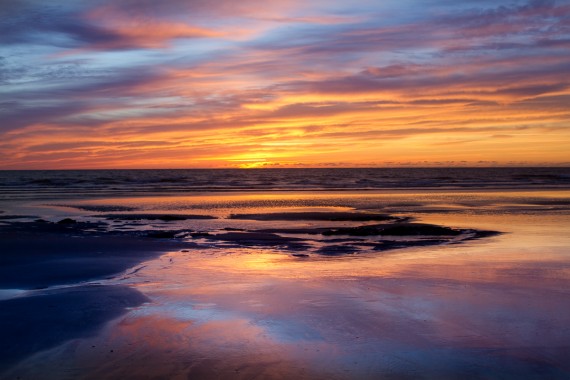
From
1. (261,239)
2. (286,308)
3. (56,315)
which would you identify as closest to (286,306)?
(286,308)

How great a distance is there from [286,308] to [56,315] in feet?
11.3

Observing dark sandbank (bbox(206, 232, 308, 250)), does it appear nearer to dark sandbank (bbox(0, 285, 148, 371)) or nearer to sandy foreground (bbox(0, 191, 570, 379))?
sandy foreground (bbox(0, 191, 570, 379))

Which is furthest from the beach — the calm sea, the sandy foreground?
the calm sea

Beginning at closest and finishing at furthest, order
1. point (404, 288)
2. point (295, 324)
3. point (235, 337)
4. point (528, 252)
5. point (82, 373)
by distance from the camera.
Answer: point (82, 373)
point (235, 337)
point (295, 324)
point (404, 288)
point (528, 252)

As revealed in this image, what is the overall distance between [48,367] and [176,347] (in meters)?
1.46

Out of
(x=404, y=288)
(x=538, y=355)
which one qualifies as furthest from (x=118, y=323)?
(x=538, y=355)

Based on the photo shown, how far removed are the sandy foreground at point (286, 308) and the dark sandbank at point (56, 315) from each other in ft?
0.10

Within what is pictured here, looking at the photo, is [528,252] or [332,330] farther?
[528,252]

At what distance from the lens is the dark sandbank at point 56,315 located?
684cm

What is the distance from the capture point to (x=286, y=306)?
8.58 meters

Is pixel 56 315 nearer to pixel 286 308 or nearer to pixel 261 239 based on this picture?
pixel 286 308

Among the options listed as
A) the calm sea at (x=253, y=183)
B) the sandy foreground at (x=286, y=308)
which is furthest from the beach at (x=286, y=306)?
the calm sea at (x=253, y=183)

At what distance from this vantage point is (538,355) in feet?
20.9

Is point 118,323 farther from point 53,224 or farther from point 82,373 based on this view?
point 53,224
